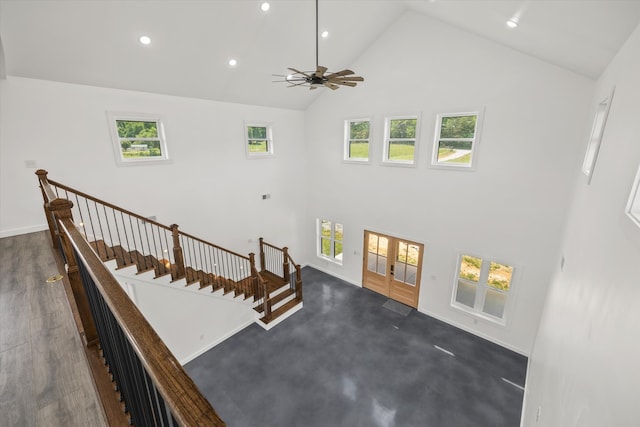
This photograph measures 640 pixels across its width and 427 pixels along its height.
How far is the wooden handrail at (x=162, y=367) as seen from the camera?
60cm

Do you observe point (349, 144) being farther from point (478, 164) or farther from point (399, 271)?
point (399, 271)

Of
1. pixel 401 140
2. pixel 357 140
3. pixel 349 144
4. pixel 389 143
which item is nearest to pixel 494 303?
pixel 401 140

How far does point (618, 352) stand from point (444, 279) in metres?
5.65

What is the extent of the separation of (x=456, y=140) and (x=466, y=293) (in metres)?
3.56

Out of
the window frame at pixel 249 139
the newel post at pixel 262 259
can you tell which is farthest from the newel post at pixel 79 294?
the newel post at pixel 262 259

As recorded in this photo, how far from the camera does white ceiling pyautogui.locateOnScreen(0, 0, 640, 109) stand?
A: 3137 mm

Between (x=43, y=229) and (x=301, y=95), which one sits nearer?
(x=43, y=229)

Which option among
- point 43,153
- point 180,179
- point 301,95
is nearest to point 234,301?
point 180,179

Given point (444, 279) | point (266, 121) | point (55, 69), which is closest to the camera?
point (55, 69)

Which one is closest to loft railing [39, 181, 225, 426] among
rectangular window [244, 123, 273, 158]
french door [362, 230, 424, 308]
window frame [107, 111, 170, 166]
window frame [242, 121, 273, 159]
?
window frame [107, 111, 170, 166]

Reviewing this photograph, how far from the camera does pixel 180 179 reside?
242 inches

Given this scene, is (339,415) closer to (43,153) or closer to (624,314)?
(624,314)

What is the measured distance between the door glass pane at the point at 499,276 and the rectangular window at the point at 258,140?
633 cm

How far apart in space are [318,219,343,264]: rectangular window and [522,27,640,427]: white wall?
6176mm
